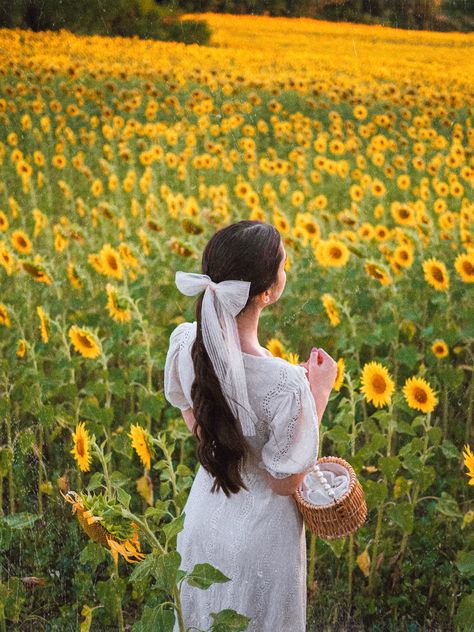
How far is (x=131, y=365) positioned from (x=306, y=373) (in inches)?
59.9

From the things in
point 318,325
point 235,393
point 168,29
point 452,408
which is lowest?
point 452,408

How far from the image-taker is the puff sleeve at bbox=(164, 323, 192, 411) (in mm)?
1478

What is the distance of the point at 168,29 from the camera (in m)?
3.78

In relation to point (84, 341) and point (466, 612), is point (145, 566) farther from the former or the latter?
point (84, 341)

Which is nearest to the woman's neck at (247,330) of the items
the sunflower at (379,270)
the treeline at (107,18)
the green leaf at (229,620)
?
the green leaf at (229,620)

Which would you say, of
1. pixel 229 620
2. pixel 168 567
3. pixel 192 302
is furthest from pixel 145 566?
pixel 192 302

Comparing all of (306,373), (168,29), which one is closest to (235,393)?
(306,373)

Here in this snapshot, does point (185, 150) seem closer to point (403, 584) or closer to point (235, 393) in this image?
point (403, 584)

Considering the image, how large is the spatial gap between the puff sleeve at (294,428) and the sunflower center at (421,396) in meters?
0.82

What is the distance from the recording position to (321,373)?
1355 millimetres

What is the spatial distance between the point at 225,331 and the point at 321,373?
7.2 inches

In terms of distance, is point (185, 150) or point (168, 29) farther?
point (185, 150)

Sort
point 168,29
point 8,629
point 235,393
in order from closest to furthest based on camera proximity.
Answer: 1. point 235,393
2. point 8,629
3. point 168,29

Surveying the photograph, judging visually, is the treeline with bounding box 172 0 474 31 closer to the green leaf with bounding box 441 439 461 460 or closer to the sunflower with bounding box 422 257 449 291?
the sunflower with bounding box 422 257 449 291
